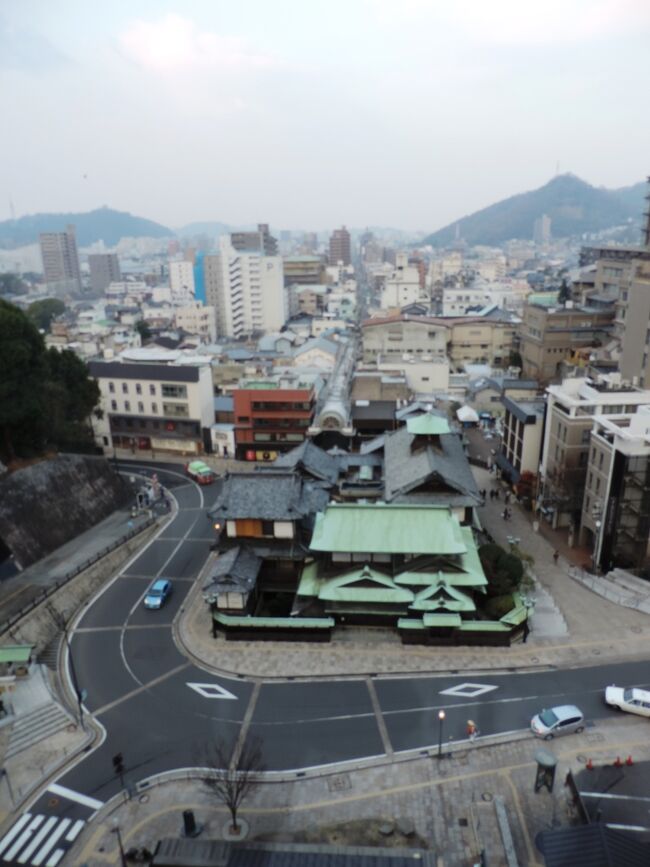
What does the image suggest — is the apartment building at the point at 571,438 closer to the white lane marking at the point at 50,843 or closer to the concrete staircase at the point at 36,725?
the concrete staircase at the point at 36,725

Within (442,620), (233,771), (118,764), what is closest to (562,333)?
(442,620)

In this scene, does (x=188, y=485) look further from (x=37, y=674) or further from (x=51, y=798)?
(x=51, y=798)

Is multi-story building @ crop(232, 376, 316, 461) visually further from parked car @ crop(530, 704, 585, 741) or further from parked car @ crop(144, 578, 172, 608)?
parked car @ crop(530, 704, 585, 741)

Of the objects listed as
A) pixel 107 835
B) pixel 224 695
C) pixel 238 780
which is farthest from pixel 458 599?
pixel 107 835

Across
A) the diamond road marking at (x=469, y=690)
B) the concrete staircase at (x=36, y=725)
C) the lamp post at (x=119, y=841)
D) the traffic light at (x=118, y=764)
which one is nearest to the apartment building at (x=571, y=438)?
the diamond road marking at (x=469, y=690)

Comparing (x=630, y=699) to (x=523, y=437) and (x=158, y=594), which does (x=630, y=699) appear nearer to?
(x=523, y=437)
